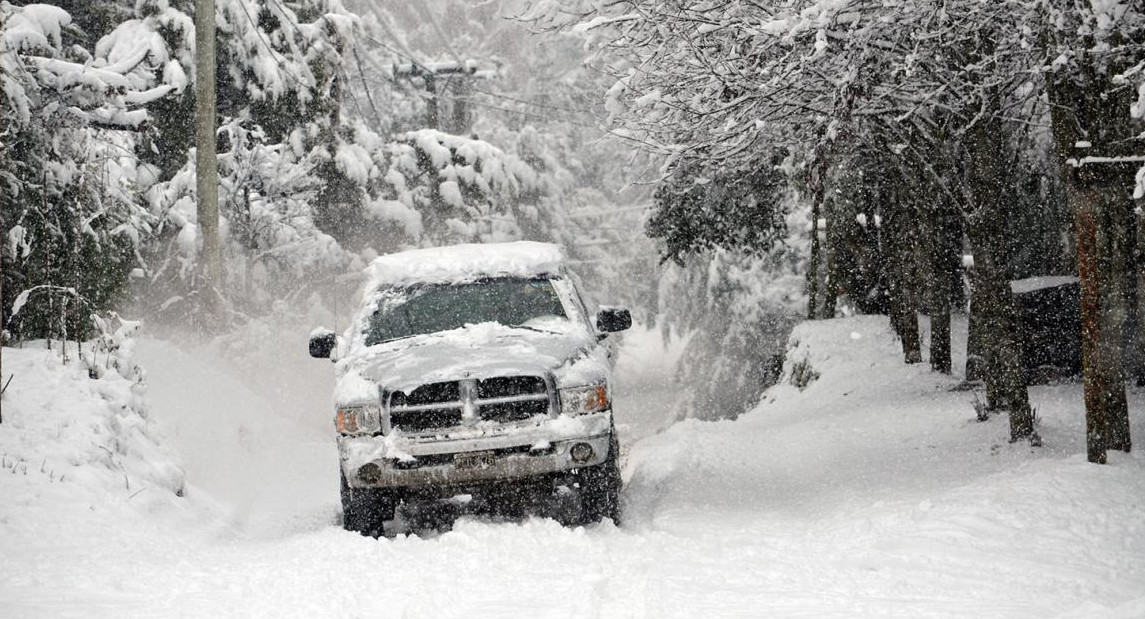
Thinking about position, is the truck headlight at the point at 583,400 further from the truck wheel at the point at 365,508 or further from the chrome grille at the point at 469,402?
the truck wheel at the point at 365,508

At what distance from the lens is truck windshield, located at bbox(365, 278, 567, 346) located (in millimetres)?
8367

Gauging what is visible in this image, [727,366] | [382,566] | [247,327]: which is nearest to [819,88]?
[382,566]

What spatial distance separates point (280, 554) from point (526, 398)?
1.93m

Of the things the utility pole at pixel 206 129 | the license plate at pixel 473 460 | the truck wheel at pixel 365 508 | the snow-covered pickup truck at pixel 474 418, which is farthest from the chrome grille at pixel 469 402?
the utility pole at pixel 206 129

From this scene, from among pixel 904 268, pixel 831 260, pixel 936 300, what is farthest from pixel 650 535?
pixel 831 260

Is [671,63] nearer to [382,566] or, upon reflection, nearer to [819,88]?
[819,88]

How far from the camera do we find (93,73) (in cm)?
1169

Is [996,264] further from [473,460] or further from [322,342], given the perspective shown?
[322,342]

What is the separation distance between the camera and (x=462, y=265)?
8.73 metres

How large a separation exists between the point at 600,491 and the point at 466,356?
138 centimetres

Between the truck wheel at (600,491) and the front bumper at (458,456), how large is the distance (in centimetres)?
34

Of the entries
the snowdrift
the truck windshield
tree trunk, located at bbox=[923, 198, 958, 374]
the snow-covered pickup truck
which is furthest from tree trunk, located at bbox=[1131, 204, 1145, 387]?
the truck windshield

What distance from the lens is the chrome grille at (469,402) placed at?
7.28 meters

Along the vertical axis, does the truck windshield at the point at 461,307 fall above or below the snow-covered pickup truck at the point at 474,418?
above
